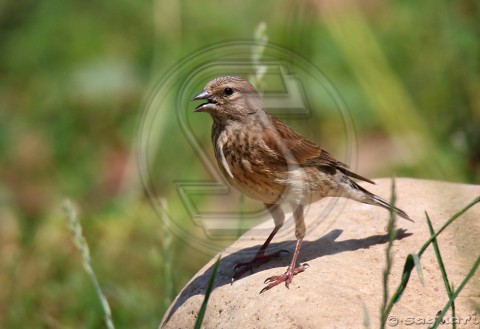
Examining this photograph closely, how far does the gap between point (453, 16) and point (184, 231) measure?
120 inches

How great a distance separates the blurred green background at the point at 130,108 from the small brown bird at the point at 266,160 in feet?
2.22

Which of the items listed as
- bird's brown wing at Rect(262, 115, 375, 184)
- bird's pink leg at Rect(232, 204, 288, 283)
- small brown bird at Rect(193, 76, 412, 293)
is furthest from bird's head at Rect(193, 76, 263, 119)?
bird's pink leg at Rect(232, 204, 288, 283)

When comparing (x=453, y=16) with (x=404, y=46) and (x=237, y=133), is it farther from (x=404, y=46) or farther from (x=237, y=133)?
(x=237, y=133)

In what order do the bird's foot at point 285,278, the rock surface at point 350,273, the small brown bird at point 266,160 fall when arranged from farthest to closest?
the small brown bird at point 266,160 → the bird's foot at point 285,278 → the rock surface at point 350,273

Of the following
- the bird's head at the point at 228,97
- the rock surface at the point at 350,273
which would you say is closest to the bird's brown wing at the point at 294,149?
the bird's head at the point at 228,97

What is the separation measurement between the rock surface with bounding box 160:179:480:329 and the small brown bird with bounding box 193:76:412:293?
0.14m

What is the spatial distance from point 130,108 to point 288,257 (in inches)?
156

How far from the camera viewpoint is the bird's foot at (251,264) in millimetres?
4008

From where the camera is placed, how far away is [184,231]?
592 cm

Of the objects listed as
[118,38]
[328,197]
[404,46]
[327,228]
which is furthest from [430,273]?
[118,38]

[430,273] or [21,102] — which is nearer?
[430,273]

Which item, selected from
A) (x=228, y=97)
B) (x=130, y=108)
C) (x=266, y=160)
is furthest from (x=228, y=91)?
(x=130, y=108)

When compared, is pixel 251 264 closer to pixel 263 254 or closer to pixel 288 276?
pixel 263 254

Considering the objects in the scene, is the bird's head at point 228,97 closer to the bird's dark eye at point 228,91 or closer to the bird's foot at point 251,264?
the bird's dark eye at point 228,91
